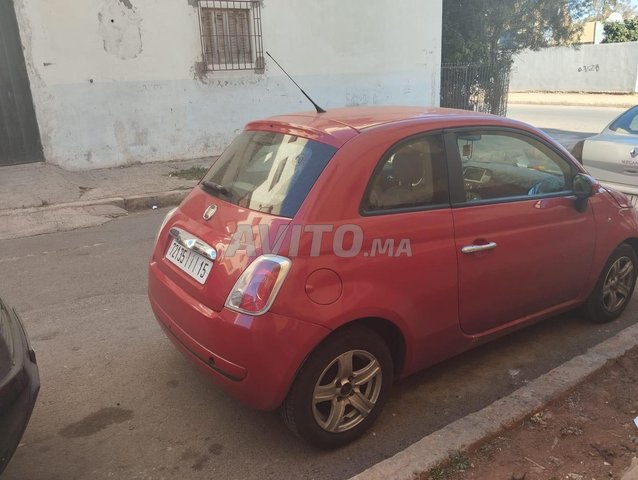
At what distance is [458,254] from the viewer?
2949mm

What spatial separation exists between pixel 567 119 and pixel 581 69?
13.4 m

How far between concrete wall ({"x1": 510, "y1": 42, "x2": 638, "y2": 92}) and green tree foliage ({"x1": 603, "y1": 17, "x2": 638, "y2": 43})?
2.91 metres

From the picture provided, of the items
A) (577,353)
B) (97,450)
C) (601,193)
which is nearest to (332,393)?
(97,450)

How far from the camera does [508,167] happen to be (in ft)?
11.2

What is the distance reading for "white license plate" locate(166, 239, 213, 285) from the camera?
107 inches

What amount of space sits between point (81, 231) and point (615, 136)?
6348 mm

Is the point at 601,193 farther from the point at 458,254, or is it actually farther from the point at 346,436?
the point at 346,436

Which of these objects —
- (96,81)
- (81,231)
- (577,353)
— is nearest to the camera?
(577,353)

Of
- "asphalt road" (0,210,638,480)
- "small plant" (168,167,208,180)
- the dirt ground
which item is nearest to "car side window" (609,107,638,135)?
"asphalt road" (0,210,638,480)

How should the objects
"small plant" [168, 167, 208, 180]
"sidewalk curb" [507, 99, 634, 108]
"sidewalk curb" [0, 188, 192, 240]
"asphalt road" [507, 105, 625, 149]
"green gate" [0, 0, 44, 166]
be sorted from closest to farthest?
1. "sidewalk curb" [0, 188, 192, 240]
2. "green gate" [0, 0, 44, 166]
3. "small plant" [168, 167, 208, 180]
4. "asphalt road" [507, 105, 625, 149]
5. "sidewalk curb" [507, 99, 634, 108]

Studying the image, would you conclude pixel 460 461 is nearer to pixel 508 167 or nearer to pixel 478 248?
pixel 478 248

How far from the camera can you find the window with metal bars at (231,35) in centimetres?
1048

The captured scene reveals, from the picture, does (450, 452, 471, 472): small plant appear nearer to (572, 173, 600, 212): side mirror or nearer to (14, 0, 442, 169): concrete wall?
(572, 173, 600, 212): side mirror

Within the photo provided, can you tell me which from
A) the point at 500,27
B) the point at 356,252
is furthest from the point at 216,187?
the point at 500,27
